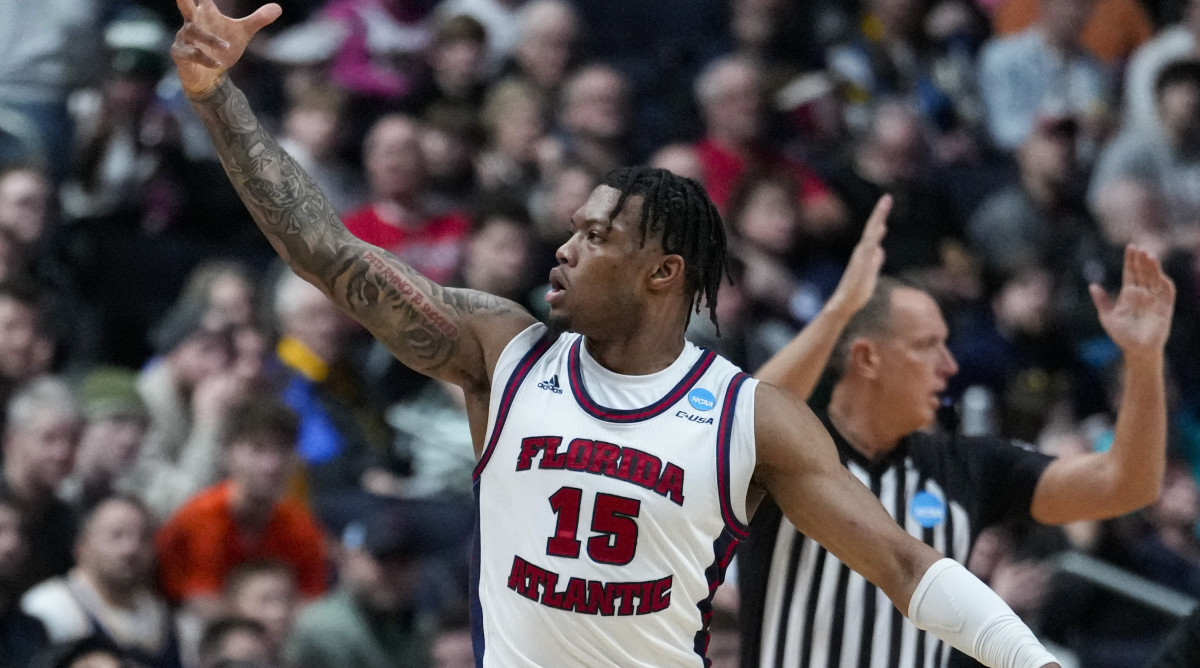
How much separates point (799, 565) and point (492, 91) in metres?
5.14

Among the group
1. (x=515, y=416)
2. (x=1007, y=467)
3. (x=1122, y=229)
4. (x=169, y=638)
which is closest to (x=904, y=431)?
(x=1007, y=467)

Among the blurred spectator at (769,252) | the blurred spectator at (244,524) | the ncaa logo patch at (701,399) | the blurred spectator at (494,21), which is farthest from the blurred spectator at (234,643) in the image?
the blurred spectator at (494,21)

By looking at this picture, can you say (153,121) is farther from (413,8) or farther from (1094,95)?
(1094,95)

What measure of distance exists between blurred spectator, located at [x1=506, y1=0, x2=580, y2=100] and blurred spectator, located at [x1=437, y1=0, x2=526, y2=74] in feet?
1.08

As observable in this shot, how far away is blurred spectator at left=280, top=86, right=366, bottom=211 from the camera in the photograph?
341 inches

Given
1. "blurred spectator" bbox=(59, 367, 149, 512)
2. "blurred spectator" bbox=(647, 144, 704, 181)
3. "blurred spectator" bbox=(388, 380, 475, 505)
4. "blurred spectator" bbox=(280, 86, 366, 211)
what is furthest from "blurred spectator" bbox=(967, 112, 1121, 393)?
"blurred spectator" bbox=(59, 367, 149, 512)

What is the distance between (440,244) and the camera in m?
8.42

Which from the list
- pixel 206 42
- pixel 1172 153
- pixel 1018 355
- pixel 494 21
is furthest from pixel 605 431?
pixel 1172 153

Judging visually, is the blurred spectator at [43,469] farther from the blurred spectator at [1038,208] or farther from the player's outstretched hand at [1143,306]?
the blurred spectator at [1038,208]

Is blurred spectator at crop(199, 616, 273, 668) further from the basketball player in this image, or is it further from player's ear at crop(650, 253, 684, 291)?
player's ear at crop(650, 253, 684, 291)

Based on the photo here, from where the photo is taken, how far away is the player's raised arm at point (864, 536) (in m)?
3.74

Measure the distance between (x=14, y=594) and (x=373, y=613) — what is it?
1.43 metres

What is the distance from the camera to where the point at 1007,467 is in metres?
4.99

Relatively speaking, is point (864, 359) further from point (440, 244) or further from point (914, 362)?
point (440, 244)
